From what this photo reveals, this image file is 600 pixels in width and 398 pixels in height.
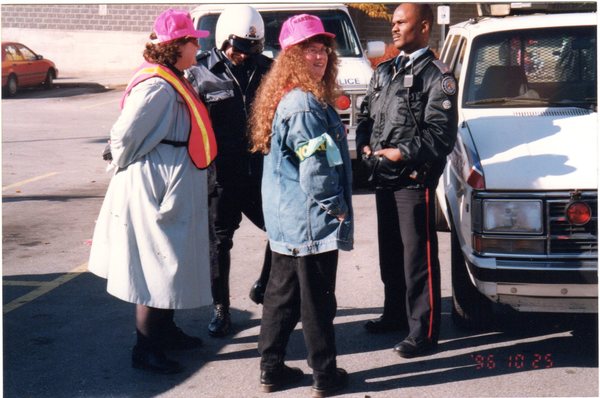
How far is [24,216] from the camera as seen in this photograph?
931cm

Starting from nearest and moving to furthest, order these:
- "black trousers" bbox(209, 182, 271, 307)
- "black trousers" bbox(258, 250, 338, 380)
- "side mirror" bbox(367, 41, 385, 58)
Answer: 1. "black trousers" bbox(258, 250, 338, 380)
2. "black trousers" bbox(209, 182, 271, 307)
3. "side mirror" bbox(367, 41, 385, 58)

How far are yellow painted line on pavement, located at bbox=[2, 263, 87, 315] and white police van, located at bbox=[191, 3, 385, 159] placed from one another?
134 inches

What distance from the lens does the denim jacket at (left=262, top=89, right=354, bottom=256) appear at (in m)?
4.27

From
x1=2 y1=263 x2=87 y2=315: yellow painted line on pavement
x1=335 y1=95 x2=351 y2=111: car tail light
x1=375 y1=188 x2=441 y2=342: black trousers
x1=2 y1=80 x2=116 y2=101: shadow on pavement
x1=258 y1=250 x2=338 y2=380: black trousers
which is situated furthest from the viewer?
x1=2 y1=80 x2=116 y2=101: shadow on pavement

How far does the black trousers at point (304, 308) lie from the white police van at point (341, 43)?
204 inches

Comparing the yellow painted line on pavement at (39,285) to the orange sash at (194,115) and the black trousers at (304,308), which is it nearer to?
the orange sash at (194,115)

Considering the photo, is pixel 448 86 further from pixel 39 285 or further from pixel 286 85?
pixel 39 285

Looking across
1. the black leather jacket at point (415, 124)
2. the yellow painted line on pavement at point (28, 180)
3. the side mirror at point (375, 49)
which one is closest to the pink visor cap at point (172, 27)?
the black leather jacket at point (415, 124)

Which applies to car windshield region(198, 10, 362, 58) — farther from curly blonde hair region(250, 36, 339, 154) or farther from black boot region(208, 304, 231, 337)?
curly blonde hair region(250, 36, 339, 154)

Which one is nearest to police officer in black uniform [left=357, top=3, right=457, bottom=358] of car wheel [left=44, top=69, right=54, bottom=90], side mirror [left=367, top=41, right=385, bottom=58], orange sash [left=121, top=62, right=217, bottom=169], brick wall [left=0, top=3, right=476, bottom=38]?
orange sash [left=121, top=62, right=217, bottom=169]

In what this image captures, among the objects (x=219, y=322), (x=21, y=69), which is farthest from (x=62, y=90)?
(x=219, y=322)

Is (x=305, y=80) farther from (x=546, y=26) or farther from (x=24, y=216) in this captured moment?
(x=24, y=216)

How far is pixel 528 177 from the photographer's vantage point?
4781 millimetres

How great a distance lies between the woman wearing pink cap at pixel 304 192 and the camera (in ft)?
14.1
